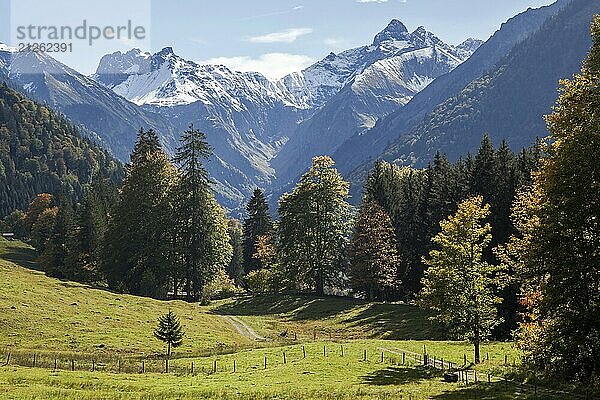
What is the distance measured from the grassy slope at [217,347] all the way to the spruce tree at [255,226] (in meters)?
38.6

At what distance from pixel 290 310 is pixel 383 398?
166 ft

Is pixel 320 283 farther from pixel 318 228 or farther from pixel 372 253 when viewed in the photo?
pixel 372 253

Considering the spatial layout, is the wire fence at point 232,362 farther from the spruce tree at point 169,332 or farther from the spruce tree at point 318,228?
the spruce tree at point 318,228

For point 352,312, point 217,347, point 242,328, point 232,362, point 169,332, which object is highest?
point 352,312

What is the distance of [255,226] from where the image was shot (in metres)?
128

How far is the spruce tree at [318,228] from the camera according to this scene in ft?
300

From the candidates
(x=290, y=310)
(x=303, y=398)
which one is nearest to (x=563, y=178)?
(x=303, y=398)

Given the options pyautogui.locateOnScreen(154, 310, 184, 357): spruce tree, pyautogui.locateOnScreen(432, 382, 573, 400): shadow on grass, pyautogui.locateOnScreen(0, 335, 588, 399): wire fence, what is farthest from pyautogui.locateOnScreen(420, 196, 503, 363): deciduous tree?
pyautogui.locateOnScreen(154, 310, 184, 357): spruce tree

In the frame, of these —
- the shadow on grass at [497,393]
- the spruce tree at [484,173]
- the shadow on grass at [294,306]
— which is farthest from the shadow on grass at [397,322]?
the shadow on grass at [497,393]

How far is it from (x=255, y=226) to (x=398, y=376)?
288 ft

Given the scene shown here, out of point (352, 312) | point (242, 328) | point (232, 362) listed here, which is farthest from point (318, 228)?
point (232, 362)

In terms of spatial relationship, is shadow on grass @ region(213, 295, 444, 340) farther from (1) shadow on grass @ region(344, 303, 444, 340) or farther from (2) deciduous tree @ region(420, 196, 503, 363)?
(2) deciduous tree @ region(420, 196, 503, 363)

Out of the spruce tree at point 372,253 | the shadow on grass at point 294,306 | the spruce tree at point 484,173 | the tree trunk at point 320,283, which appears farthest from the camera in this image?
the tree trunk at point 320,283

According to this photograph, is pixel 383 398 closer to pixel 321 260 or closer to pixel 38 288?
pixel 38 288
